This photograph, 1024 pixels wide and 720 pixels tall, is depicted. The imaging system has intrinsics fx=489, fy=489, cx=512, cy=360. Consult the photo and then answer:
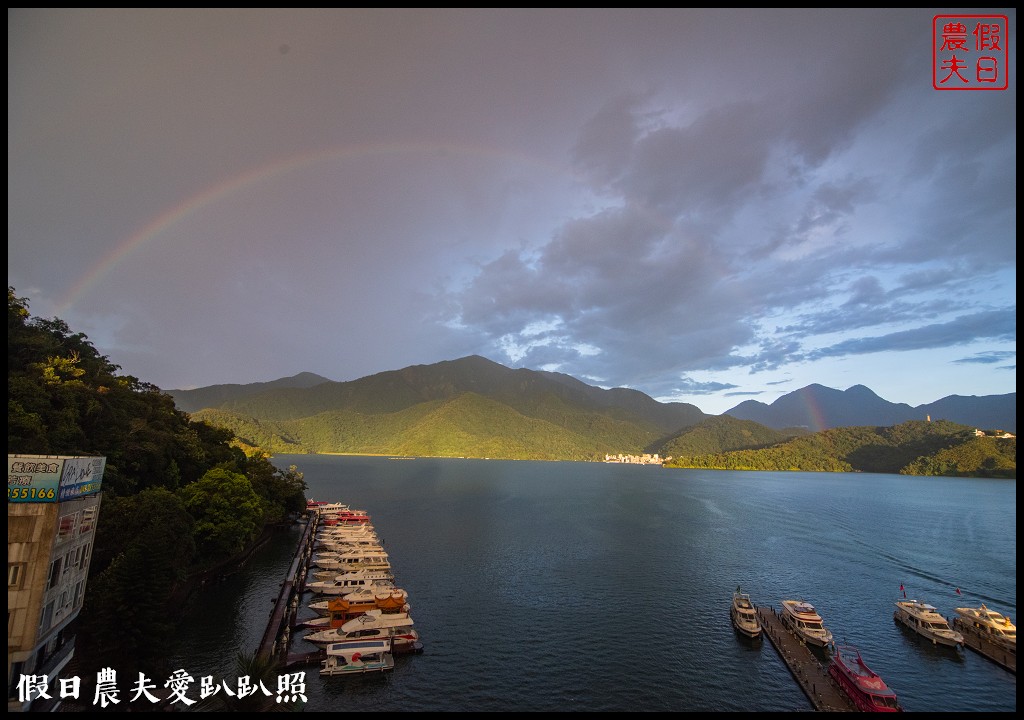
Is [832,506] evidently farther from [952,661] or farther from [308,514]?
[308,514]

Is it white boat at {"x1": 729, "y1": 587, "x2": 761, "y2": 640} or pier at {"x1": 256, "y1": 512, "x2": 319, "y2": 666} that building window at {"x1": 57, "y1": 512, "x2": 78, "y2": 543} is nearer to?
pier at {"x1": 256, "y1": 512, "x2": 319, "y2": 666}

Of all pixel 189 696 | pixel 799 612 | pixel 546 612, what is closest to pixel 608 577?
pixel 546 612

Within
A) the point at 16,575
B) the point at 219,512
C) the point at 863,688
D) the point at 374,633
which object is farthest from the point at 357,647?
the point at 863,688

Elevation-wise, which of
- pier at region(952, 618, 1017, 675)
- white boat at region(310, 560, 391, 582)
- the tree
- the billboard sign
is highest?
the billboard sign

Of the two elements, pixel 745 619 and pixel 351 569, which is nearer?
pixel 745 619

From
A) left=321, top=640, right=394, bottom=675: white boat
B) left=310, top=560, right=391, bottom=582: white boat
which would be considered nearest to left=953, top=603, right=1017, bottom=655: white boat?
left=321, top=640, right=394, bottom=675: white boat

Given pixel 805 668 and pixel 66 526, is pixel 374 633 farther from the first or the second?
pixel 805 668

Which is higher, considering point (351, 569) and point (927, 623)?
point (927, 623)
